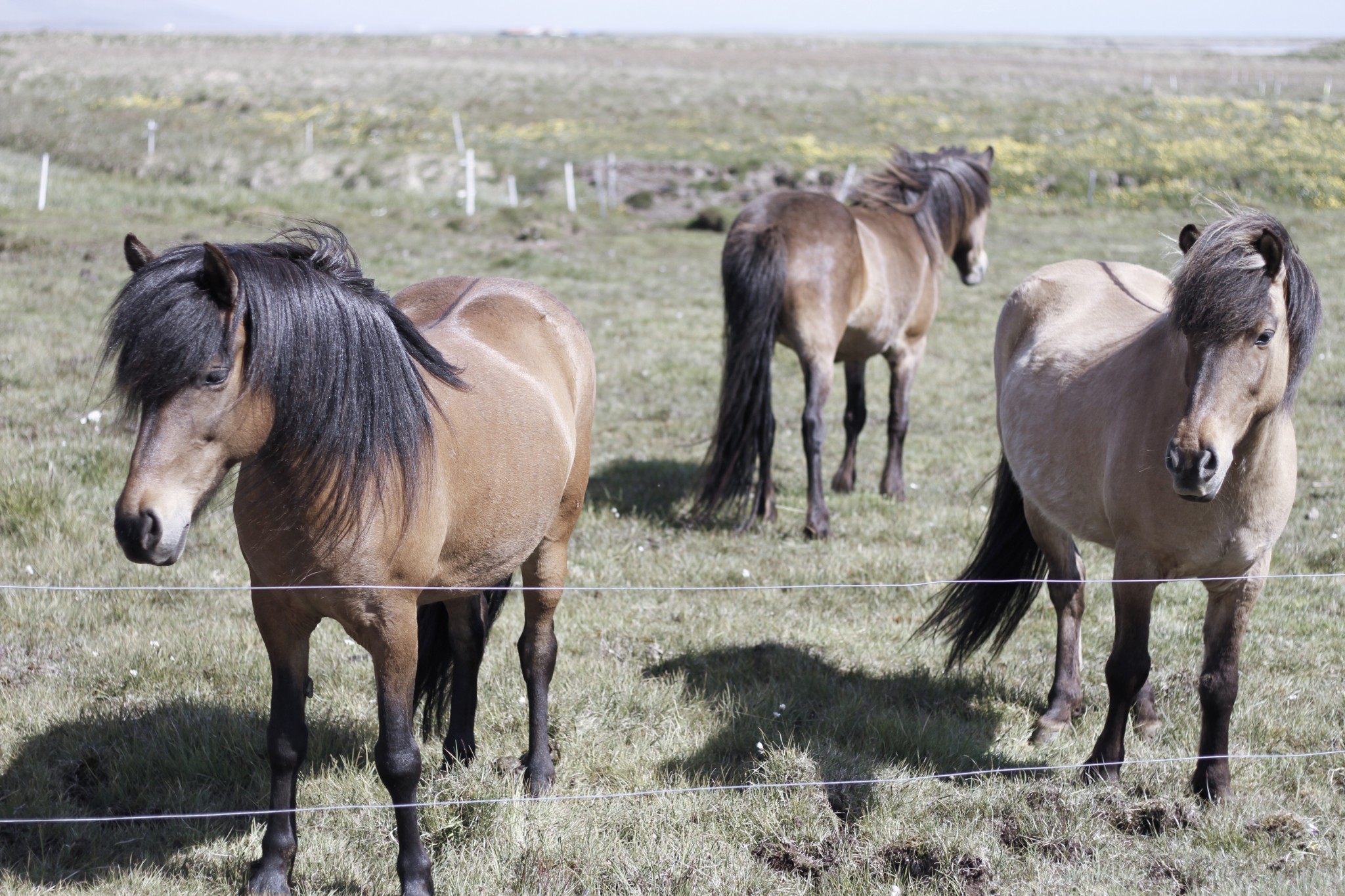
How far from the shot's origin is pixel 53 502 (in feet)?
19.5

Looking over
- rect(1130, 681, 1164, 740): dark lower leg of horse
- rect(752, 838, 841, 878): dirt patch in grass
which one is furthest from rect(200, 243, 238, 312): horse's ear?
rect(1130, 681, 1164, 740): dark lower leg of horse

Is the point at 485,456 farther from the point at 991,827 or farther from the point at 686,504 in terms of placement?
the point at 686,504

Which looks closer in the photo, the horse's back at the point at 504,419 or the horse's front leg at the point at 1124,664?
the horse's back at the point at 504,419

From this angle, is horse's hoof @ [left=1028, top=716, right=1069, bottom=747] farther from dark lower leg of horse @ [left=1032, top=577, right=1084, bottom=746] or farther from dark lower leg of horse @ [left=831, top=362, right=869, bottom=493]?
dark lower leg of horse @ [left=831, top=362, right=869, bottom=493]

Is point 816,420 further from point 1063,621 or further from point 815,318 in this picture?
point 1063,621

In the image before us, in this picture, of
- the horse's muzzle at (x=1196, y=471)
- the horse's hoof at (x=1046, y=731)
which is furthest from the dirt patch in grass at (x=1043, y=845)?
the horse's muzzle at (x=1196, y=471)

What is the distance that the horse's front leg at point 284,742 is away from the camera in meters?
3.20

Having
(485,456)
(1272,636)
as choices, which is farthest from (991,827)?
(1272,636)

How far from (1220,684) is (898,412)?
14.6 ft

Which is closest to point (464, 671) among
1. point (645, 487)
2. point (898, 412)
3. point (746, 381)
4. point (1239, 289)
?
point (1239, 289)

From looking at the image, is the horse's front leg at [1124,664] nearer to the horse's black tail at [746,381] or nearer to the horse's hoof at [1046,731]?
the horse's hoof at [1046,731]

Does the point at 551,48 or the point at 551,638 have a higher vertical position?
the point at 551,48

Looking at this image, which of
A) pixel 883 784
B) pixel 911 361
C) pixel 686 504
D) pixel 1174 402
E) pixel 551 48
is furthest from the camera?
pixel 551 48

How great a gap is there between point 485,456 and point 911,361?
5617 mm
